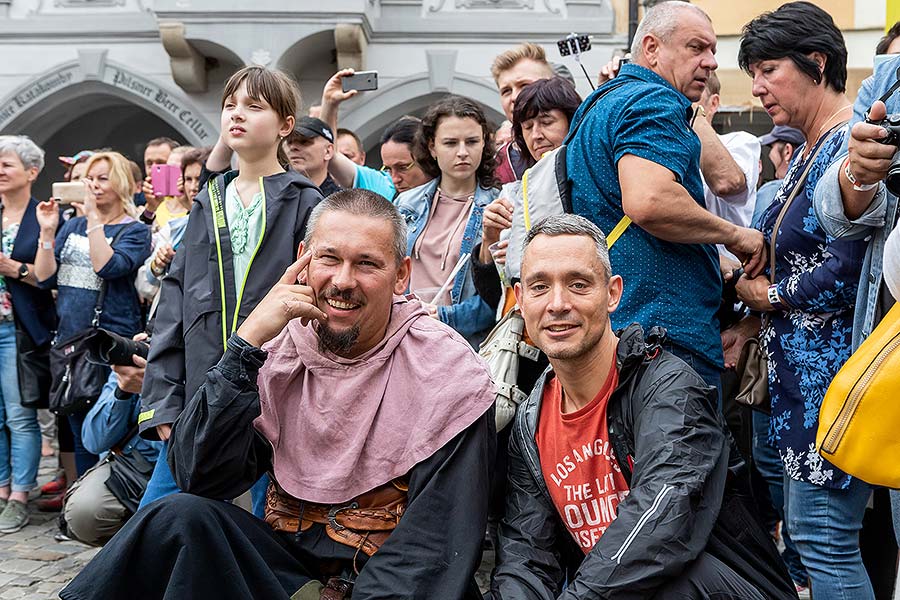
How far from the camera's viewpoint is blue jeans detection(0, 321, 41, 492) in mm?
5879

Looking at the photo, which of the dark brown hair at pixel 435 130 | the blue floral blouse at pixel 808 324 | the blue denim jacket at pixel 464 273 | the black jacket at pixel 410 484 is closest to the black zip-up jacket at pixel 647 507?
the black jacket at pixel 410 484

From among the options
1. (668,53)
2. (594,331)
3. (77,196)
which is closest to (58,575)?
(77,196)

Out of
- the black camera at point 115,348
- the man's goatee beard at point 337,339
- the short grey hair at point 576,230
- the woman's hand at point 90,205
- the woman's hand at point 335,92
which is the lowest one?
the black camera at point 115,348

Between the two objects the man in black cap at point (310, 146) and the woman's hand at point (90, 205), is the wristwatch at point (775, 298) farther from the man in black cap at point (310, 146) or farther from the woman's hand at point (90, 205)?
the woman's hand at point (90, 205)

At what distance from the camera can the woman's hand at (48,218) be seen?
5918 millimetres

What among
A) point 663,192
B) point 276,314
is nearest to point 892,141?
point 663,192

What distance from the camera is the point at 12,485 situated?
595cm

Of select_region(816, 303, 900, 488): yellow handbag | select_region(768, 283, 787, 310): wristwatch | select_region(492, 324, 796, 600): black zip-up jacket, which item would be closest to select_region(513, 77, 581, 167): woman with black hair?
select_region(768, 283, 787, 310): wristwatch

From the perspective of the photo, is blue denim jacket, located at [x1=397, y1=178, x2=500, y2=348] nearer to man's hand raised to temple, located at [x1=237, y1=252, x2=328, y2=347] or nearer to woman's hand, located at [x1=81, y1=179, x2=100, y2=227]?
man's hand raised to temple, located at [x1=237, y1=252, x2=328, y2=347]

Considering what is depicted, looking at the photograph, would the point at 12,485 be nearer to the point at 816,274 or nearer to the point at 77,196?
the point at 77,196

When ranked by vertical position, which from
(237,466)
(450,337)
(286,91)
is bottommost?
(237,466)

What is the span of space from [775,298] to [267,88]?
1951 millimetres

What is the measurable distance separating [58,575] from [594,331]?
3.45 m

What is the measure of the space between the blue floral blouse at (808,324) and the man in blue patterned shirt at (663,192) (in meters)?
0.17
